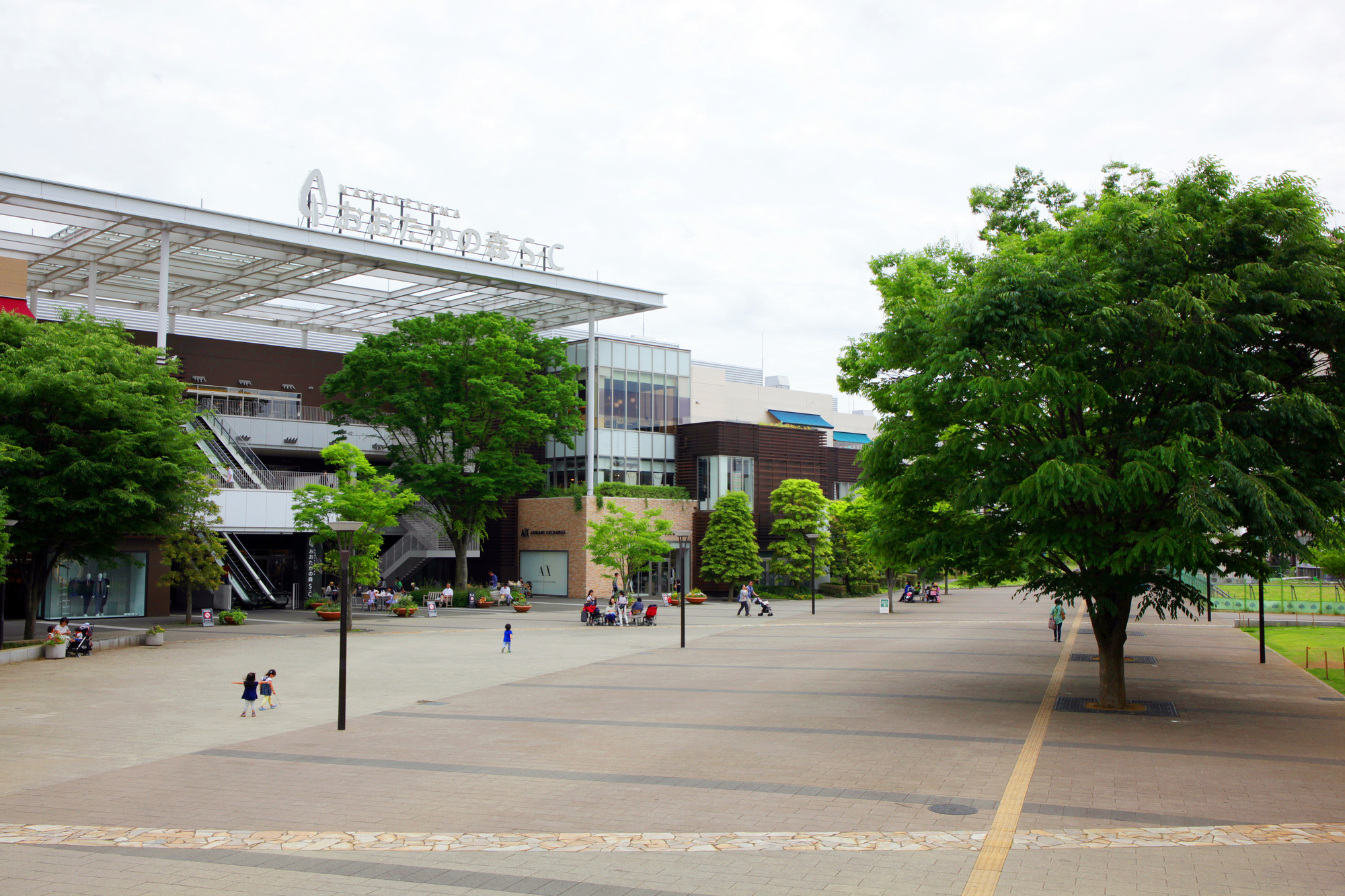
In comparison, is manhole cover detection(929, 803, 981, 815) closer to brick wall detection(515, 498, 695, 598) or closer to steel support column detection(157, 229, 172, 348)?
steel support column detection(157, 229, 172, 348)

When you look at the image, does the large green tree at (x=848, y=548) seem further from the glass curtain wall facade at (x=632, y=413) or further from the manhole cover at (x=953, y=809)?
the manhole cover at (x=953, y=809)

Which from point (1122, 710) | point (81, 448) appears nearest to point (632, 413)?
point (81, 448)

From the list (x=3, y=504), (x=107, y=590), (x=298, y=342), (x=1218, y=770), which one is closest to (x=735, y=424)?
(x=298, y=342)

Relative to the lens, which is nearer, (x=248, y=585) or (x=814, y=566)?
(x=248, y=585)

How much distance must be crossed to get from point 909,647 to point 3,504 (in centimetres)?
2433

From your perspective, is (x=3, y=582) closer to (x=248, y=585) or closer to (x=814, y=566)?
(x=248, y=585)

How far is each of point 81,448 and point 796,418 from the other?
59.6 metres

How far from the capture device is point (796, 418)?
81.0 metres

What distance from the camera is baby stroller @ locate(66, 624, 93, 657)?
27.6 metres

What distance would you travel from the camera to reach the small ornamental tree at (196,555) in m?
35.4

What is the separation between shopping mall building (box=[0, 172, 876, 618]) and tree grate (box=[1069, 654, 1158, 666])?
917 inches

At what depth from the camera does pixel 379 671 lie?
24500 mm

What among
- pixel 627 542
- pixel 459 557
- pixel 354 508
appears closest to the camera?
pixel 354 508

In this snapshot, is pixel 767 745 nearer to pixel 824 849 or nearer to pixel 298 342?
pixel 824 849
